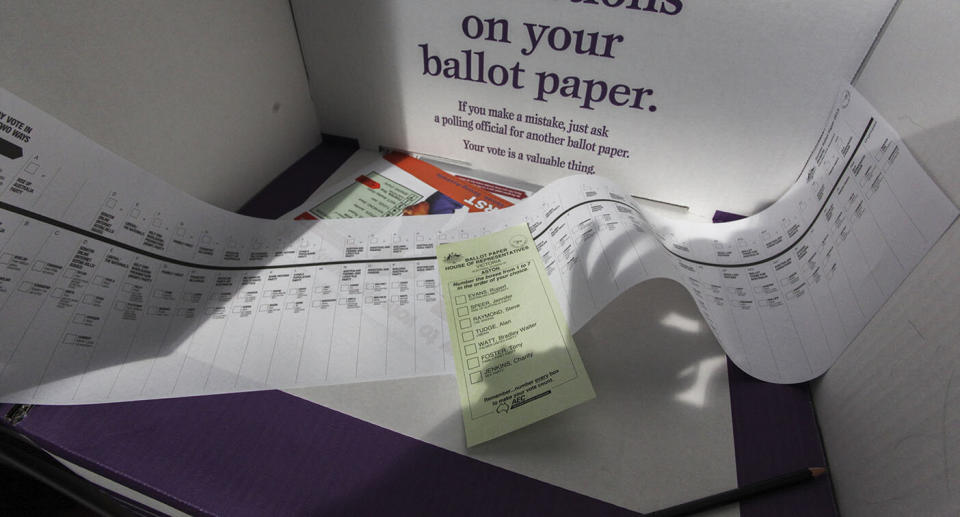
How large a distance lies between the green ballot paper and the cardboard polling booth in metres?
0.03

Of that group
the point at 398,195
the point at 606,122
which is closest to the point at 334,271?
the point at 398,195

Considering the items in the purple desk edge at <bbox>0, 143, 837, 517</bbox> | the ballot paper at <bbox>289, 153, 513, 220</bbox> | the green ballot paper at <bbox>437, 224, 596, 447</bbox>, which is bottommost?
the purple desk edge at <bbox>0, 143, 837, 517</bbox>

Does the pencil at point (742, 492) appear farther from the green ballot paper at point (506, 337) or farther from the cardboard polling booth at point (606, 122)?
the green ballot paper at point (506, 337)

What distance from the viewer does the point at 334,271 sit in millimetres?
574

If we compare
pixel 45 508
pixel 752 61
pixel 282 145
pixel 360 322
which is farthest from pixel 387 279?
pixel 45 508

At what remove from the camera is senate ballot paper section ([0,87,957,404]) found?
0.43m

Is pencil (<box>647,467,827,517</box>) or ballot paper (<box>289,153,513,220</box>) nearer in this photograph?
pencil (<box>647,467,827,517</box>)

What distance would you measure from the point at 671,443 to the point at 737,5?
46 cm

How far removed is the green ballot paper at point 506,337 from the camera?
0.45m

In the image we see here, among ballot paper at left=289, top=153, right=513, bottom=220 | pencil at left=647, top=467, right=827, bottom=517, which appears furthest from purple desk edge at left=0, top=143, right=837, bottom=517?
ballot paper at left=289, top=153, right=513, bottom=220

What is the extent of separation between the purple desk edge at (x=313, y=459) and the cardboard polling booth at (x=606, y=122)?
10 mm

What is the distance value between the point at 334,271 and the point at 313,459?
228 mm

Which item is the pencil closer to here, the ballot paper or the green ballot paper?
the green ballot paper

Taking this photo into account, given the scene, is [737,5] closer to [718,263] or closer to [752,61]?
[752,61]
